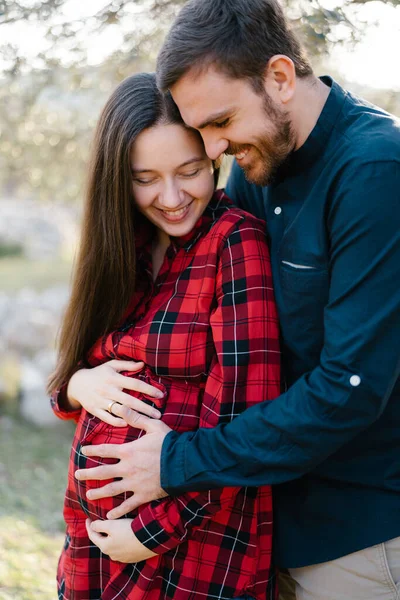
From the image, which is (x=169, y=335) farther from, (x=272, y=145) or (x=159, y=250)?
(x=272, y=145)

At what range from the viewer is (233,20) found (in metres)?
1.76

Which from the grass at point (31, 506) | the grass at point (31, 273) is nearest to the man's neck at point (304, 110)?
the grass at point (31, 506)

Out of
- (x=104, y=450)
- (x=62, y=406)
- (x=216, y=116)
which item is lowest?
(x=62, y=406)

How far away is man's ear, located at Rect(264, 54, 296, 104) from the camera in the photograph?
1783 millimetres

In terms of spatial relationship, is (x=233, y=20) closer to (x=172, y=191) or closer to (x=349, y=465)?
(x=172, y=191)

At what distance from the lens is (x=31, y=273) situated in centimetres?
1394

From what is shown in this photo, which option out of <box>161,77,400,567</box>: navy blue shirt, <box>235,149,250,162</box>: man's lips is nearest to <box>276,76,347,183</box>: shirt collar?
<box>161,77,400,567</box>: navy blue shirt

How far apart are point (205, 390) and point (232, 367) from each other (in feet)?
0.45

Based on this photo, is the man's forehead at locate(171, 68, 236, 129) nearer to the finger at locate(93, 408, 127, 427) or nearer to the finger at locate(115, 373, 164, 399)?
the finger at locate(115, 373, 164, 399)

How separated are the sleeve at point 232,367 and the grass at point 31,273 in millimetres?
10553

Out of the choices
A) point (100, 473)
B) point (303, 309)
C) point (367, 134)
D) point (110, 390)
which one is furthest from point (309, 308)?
point (100, 473)

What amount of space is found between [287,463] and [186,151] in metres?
0.93

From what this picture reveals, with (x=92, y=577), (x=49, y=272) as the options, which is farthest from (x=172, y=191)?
(x=49, y=272)

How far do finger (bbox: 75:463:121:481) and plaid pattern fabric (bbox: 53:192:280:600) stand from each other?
37mm
